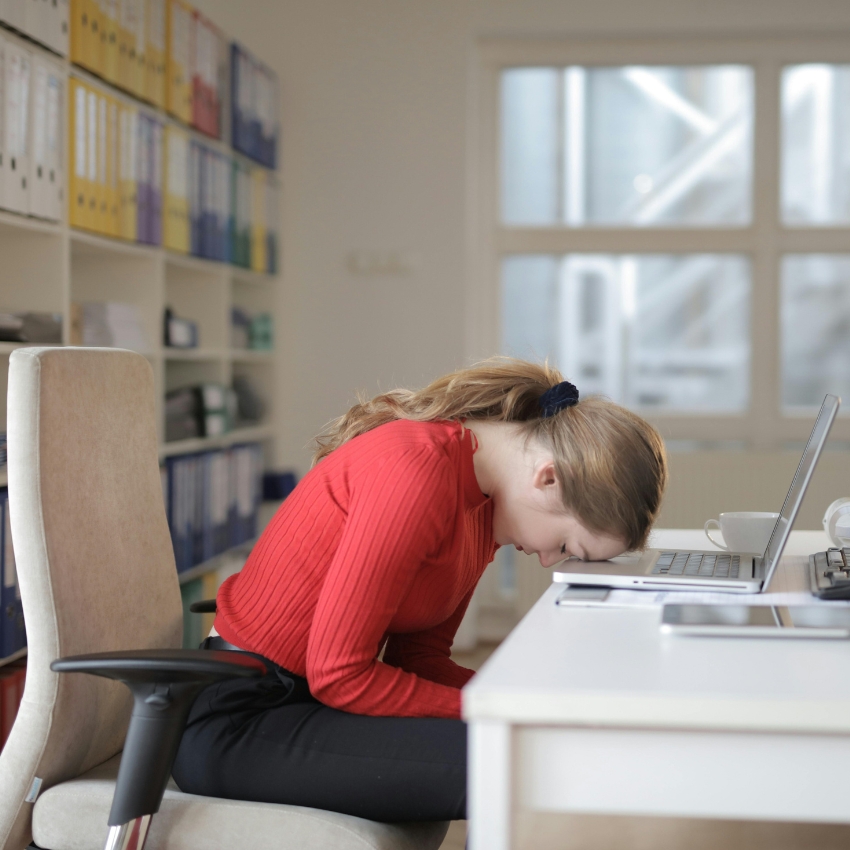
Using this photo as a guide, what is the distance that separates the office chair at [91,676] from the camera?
1.02 m

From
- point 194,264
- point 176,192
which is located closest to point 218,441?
point 194,264

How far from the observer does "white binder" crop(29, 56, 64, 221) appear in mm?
2160

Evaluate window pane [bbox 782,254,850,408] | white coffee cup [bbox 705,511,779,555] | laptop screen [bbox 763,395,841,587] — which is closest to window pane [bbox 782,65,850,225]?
window pane [bbox 782,254,850,408]

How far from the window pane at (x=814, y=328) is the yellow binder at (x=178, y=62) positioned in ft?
7.35

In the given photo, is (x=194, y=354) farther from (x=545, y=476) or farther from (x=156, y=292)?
(x=545, y=476)

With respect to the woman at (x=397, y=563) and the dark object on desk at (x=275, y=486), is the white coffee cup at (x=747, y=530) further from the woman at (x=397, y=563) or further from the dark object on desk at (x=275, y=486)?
the dark object on desk at (x=275, y=486)

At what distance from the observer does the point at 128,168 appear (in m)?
2.59

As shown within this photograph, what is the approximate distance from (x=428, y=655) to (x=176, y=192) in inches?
74.5

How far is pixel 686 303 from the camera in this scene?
12.8 feet

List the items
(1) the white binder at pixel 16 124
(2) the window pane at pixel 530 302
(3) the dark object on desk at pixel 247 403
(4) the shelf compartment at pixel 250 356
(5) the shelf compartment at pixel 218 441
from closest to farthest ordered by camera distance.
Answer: (1) the white binder at pixel 16 124 → (5) the shelf compartment at pixel 218 441 → (4) the shelf compartment at pixel 250 356 → (3) the dark object on desk at pixel 247 403 → (2) the window pane at pixel 530 302

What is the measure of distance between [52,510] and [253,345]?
263 centimetres

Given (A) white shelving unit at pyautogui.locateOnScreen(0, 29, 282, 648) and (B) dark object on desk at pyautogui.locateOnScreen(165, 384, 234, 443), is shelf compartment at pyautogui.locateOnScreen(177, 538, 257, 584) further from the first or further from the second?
(B) dark object on desk at pyautogui.locateOnScreen(165, 384, 234, 443)

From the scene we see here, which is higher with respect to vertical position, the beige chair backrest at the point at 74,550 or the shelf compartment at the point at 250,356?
the shelf compartment at the point at 250,356

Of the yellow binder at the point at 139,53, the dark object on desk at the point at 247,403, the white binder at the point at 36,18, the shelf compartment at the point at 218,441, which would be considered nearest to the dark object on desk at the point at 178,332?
the shelf compartment at the point at 218,441
